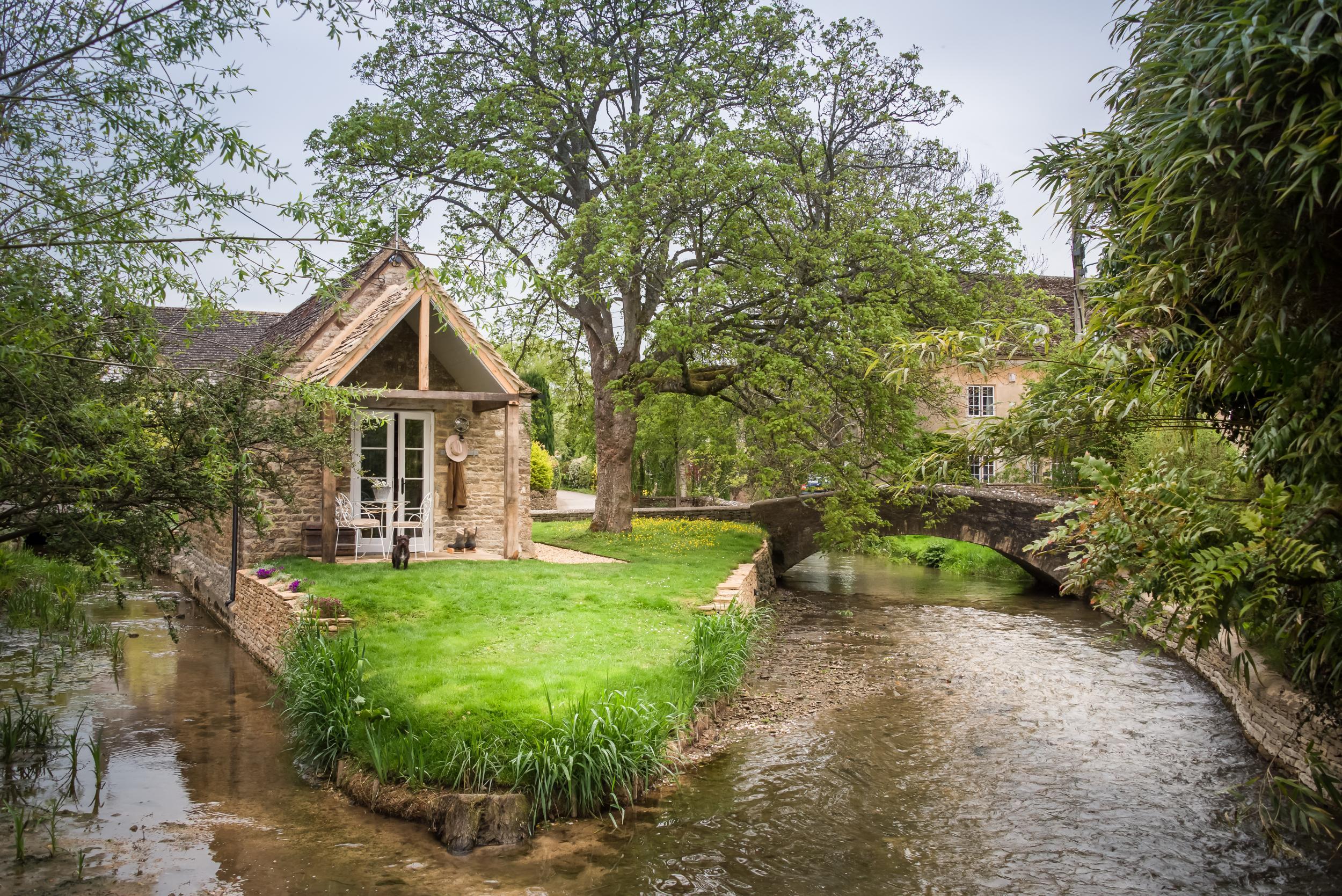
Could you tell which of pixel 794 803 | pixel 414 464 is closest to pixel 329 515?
pixel 414 464

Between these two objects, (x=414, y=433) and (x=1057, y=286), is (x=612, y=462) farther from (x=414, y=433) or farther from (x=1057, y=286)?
(x=1057, y=286)

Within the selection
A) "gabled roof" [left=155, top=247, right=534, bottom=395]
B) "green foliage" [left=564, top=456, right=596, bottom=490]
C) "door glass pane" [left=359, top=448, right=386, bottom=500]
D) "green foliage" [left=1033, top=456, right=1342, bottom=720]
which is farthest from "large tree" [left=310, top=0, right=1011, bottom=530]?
"green foliage" [left=564, top=456, right=596, bottom=490]

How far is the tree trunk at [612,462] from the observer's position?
19.0 meters

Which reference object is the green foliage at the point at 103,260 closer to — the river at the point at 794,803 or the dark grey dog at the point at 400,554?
the river at the point at 794,803

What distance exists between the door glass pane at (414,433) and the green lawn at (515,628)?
2.44m

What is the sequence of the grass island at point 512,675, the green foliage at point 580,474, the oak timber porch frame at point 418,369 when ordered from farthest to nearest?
the green foliage at point 580,474 < the oak timber porch frame at point 418,369 < the grass island at point 512,675

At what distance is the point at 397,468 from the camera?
15.1 metres

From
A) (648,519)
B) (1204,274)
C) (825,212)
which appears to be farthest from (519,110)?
(1204,274)

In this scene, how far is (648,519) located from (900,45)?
12122 millimetres

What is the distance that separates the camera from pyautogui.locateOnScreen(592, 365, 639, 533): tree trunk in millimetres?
19047

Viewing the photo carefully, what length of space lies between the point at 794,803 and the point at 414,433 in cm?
1027

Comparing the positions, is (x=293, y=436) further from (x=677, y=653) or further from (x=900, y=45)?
(x=900, y=45)

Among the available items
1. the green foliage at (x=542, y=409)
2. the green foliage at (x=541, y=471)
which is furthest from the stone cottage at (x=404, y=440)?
the green foliage at (x=542, y=409)

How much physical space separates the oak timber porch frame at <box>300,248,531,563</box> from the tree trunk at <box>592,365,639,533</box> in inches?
151
